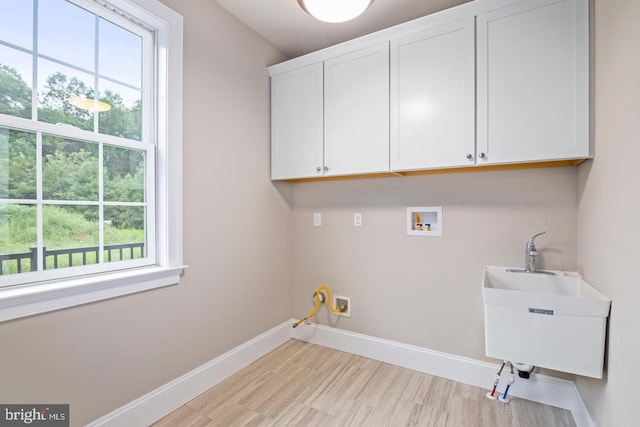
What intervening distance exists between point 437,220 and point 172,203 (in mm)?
1805

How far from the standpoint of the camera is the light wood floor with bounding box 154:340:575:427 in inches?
67.9

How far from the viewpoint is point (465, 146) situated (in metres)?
1.84

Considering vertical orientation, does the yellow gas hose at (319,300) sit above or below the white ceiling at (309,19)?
below

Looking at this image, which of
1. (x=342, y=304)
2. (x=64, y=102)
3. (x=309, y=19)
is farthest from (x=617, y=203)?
(x=64, y=102)

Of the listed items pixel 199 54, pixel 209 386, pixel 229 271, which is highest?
pixel 199 54

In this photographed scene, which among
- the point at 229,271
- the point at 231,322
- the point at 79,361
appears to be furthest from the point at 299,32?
the point at 79,361

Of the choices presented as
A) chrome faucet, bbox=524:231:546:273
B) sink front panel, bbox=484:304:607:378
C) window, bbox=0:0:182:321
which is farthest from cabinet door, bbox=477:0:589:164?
window, bbox=0:0:182:321

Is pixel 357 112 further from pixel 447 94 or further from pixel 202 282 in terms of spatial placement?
pixel 202 282

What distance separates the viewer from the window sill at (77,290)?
1.23m

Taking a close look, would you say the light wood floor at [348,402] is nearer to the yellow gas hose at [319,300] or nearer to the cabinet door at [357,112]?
the yellow gas hose at [319,300]

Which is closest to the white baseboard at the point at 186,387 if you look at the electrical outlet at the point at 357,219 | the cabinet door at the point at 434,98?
the electrical outlet at the point at 357,219

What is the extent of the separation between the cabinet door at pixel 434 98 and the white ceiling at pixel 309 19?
0.93 feet

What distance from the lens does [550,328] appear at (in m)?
1.47

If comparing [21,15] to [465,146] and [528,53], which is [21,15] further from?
[528,53]
